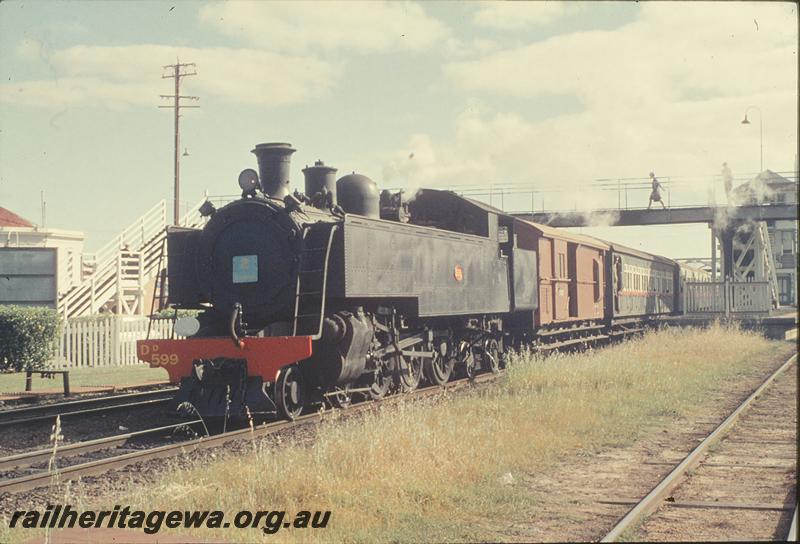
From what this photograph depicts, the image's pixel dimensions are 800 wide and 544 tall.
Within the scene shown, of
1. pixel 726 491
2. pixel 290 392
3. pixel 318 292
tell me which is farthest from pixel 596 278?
pixel 726 491

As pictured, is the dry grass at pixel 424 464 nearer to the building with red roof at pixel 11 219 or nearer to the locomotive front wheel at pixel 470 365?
the locomotive front wheel at pixel 470 365

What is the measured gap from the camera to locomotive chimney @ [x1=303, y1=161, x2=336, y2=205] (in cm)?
1193

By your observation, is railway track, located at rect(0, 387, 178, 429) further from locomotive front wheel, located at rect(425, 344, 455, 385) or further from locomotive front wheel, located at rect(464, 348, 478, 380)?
locomotive front wheel, located at rect(464, 348, 478, 380)

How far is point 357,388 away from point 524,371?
2925 millimetres

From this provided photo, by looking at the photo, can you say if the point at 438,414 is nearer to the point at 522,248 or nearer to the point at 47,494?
the point at 47,494

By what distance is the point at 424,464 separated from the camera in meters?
7.48

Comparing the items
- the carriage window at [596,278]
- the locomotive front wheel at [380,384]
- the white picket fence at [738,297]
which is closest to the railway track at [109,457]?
the locomotive front wheel at [380,384]

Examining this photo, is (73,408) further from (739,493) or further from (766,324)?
(766,324)

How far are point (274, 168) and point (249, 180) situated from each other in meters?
0.44

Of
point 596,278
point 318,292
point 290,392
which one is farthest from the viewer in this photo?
point 596,278

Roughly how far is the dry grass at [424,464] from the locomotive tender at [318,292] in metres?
1.10

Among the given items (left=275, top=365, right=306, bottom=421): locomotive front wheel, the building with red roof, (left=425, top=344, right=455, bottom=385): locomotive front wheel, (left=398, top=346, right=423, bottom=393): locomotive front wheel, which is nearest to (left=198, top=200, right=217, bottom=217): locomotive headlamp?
(left=275, top=365, right=306, bottom=421): locomotive front wheel

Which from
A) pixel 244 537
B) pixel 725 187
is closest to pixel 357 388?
pixel 244 537

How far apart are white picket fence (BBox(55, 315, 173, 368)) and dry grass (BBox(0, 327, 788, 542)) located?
37.2 ft
